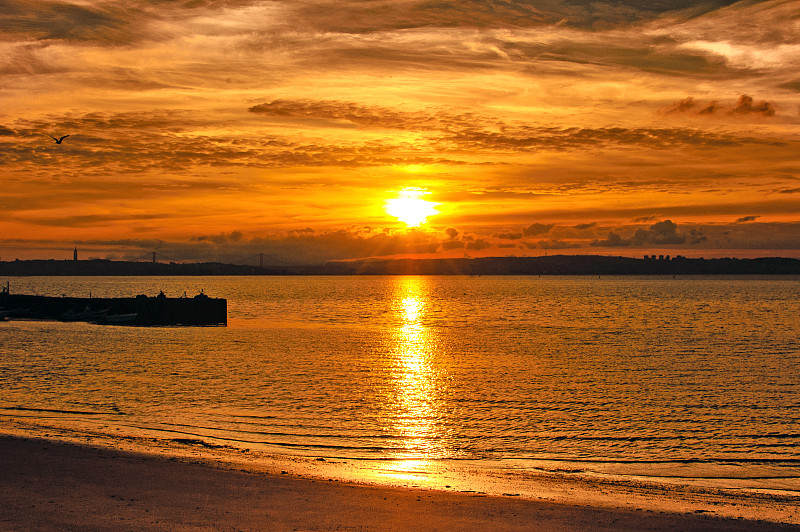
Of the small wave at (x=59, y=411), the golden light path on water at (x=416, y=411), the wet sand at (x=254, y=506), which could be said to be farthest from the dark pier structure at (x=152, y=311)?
the wet sand at (x=254, y=506)

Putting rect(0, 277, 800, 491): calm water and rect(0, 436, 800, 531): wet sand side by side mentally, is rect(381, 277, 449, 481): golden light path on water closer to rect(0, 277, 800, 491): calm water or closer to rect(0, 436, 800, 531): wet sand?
rect(0, 277, 800, 491): calm water

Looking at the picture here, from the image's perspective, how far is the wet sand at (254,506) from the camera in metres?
11.9

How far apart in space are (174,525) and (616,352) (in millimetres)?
47864

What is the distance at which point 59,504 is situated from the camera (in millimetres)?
12609

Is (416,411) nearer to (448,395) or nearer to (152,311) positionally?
(448,395)

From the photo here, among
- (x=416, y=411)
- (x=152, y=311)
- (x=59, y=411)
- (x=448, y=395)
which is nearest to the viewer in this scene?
(x=59, y=411)

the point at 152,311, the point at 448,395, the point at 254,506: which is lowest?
the point at 152,311

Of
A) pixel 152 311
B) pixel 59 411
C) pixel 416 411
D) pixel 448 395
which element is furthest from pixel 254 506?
pixel 152 311

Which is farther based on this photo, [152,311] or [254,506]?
[152,311]

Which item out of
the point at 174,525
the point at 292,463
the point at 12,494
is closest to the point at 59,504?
the point at 12,494

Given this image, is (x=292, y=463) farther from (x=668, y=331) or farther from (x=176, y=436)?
(x=668, y=331)

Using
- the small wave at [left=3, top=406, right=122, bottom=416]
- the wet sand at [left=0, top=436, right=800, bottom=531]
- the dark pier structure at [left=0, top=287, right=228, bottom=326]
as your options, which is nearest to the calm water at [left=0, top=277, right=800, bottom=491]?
the small wave at [left=3, top=406, right=122, bottom=416]

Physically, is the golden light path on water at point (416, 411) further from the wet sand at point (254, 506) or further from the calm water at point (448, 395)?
the wet sand at point (254, 506)

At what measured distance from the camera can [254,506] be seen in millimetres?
13039
